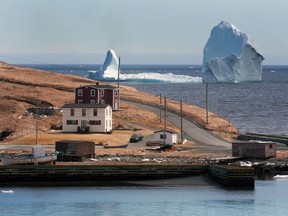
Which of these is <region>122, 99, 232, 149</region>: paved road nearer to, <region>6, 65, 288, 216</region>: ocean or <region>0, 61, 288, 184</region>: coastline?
<region>0, 61, 288, 184</region>: coastline

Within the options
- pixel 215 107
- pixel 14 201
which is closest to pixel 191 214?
pixel 14 201

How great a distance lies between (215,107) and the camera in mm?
175625

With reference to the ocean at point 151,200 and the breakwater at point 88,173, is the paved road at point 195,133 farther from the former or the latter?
the ocean at point 151,200

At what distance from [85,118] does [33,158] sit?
21841mm

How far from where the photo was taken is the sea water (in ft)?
217

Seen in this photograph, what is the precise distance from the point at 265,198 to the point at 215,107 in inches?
4147

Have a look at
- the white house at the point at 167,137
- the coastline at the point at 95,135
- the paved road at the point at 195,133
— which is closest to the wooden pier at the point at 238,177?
the coastline at the point at 95,135

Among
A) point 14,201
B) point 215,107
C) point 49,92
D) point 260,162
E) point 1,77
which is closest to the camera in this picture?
point 14,201

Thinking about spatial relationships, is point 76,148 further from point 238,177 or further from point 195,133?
point 195,133

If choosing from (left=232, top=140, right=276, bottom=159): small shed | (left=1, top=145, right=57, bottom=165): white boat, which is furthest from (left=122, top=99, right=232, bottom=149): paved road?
(left=1, top=145, right=57, bottom=165): white boat

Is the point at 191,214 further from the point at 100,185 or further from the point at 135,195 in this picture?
the point at 100,185

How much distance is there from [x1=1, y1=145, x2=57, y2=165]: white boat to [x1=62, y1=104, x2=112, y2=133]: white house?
20.1 meters

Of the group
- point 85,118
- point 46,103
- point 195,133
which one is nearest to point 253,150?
point 195,133

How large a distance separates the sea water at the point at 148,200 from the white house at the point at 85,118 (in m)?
27.3
